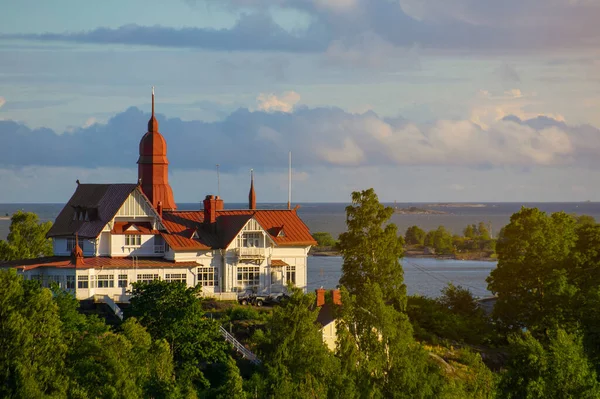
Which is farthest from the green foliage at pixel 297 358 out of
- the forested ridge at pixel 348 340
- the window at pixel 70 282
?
the window at pixel 70 282

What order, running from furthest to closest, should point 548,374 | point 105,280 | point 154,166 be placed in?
1. point 154,166
2. point 105,280
3. point 548,374

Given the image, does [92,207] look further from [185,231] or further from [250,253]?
[250,253]

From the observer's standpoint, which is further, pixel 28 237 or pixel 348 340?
pixel 28 237

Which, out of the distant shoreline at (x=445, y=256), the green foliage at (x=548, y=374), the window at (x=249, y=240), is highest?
the window at (x=249, y=240)

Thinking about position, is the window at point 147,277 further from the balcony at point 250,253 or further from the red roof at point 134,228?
the balcony at point 250,253

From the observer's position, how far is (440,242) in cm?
18600

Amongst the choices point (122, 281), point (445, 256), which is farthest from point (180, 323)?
point (445, 256)

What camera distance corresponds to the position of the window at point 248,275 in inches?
2874

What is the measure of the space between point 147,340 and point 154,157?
27.0 metres

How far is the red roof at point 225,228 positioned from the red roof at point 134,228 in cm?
Result: 116

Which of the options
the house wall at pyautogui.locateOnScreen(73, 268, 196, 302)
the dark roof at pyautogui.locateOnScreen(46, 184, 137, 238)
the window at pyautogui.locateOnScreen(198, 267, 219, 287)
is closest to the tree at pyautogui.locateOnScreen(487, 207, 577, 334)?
the window at pyautogui.locateOnScreen(198, 267, 219, 287)

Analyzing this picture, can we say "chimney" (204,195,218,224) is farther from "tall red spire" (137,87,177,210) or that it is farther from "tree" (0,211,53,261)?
"tree" (0,211,53,261)

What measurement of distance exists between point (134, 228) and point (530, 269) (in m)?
25.9

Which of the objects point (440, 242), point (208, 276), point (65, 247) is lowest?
point (208, 276)
